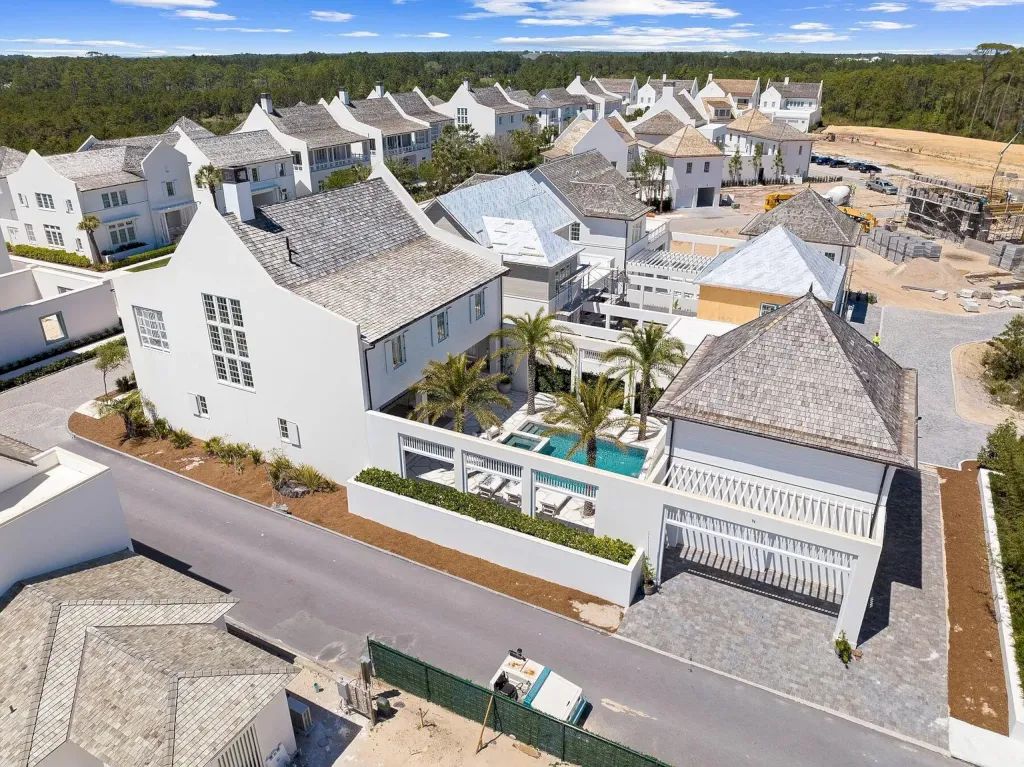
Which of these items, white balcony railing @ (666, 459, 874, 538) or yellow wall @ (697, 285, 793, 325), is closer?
white balcony railing @ (666, 459, 874, 538)

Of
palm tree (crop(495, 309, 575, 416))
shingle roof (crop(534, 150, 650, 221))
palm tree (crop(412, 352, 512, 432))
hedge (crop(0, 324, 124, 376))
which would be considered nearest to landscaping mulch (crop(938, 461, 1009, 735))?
palm tree (crop(412, 352, 512, 432))

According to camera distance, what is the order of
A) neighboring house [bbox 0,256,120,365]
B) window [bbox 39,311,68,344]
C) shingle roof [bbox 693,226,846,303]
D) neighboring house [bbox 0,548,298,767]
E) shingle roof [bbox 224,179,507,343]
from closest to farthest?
neighboring house [bbox 0,548,298,767]
shingle roof [bbox 224,179,507,343]
shingle roof [bbox 693,226,846,303]
neighboring house [bbox 0,256,120,365]
window [bbox 39,311,68,344]

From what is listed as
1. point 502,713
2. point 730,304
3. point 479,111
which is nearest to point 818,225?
point 730,304

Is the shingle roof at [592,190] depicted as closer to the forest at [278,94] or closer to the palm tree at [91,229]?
the palm tree at [91,229]

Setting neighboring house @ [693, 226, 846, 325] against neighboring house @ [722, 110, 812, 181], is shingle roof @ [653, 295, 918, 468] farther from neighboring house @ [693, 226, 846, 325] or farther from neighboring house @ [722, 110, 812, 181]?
neighboring house @ [722, 110, 812, 181]

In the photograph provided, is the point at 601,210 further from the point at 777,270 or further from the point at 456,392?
the point at 456,392

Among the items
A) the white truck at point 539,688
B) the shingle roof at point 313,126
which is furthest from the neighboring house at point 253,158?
the white truck at point 539,688

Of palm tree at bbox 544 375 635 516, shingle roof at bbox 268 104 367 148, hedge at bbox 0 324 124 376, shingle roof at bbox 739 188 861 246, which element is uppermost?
shingle roof at bbox 268 104 367 148
